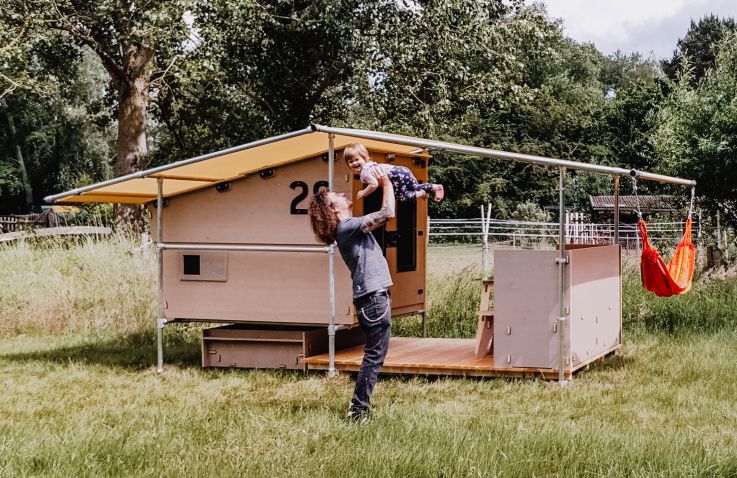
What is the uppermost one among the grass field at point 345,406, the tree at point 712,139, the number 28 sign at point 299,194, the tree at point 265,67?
the tree at point 265,67

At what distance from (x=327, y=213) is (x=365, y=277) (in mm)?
517

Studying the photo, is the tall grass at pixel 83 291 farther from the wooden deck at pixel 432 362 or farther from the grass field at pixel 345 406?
the wooden deck at pixel 432 362

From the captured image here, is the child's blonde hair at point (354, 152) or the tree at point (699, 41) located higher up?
the tree at point (699, 41)

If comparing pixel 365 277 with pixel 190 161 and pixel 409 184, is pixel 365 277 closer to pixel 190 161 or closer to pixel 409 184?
pixel 409 184

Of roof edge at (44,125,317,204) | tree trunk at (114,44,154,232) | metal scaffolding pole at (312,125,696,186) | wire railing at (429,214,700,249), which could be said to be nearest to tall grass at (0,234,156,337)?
roof edge at (44,125,317,204)

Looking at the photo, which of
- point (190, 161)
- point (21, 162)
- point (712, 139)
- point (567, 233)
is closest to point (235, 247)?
point (190, 161)

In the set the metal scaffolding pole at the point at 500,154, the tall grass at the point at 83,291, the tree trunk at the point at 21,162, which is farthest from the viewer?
the tree trunk at the point at 21,162

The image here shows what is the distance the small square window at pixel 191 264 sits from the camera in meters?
10.1

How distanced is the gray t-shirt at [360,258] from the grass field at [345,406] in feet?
2.98

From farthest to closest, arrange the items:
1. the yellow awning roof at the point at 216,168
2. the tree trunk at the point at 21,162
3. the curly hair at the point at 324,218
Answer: the tree trunk at the point at 21,162 < the yellow awning roof at the point at 216,168 < the curly hair at the point at 324,218

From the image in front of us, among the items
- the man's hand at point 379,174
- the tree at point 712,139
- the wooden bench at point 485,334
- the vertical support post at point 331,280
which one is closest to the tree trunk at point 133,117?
the tree at point 712,139

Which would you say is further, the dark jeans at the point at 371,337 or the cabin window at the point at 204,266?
the cabin window at the point at 204,266

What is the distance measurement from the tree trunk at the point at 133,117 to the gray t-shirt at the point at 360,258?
16.5 meters

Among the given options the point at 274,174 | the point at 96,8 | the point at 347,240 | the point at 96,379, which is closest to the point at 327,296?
the point at 274,174
